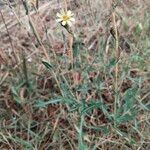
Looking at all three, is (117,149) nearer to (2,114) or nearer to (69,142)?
(69,142)

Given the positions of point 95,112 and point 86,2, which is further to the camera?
point 86,2

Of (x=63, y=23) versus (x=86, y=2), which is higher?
(x=63, y=23)

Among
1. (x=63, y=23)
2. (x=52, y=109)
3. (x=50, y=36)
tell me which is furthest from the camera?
(x=50, y=36)

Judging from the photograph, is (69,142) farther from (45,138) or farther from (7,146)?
(7,146)

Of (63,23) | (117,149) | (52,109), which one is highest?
(63,23)

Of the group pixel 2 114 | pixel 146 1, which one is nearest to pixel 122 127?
pixel 2 114

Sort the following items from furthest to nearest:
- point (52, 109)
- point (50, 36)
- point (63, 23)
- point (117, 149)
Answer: point (50, 36), point (52, 109), point (117, 149), point (63, 23)
